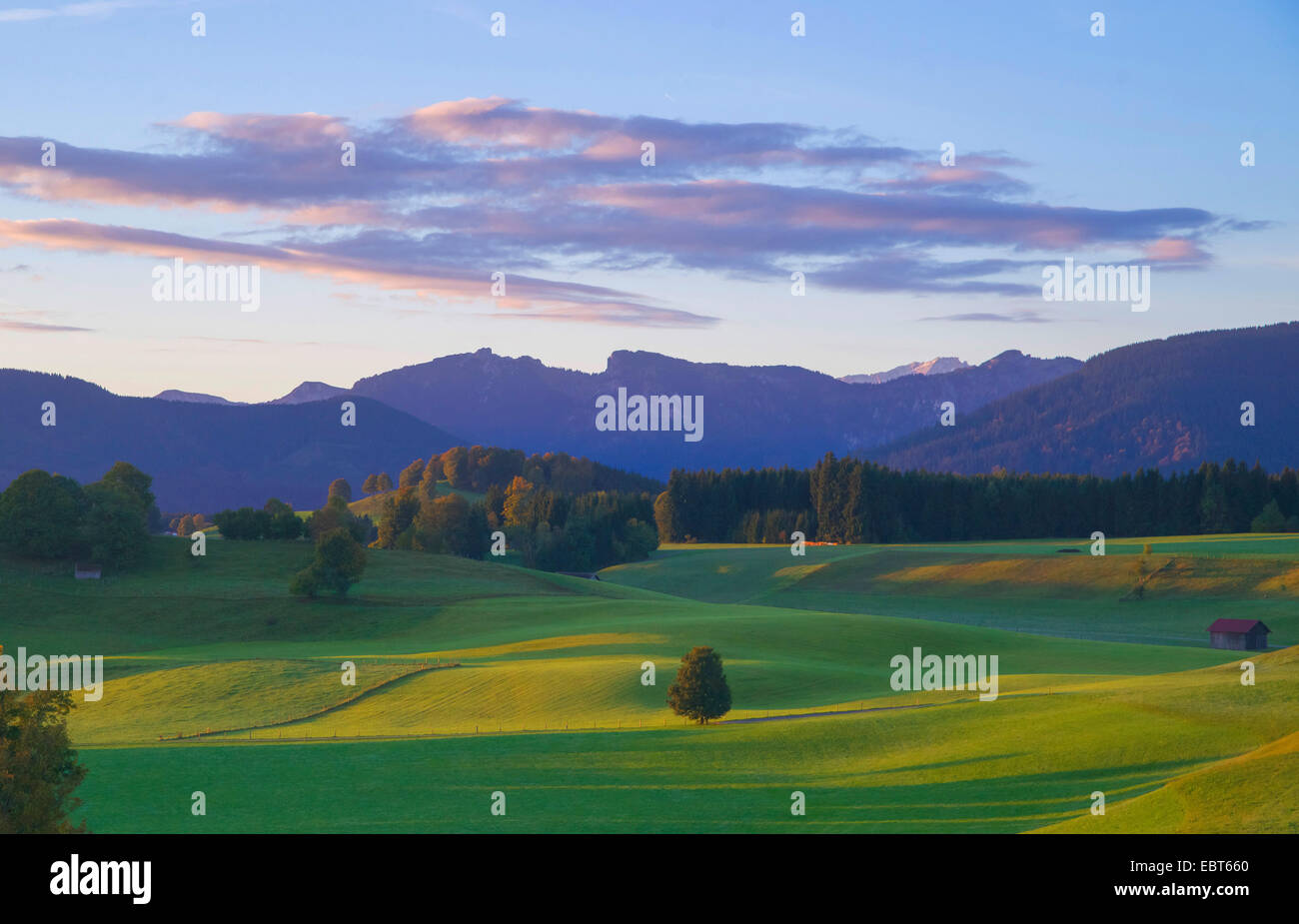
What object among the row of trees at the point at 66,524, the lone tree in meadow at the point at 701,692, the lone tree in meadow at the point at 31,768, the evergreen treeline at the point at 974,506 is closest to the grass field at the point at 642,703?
the lone tree in meadow at the point at 701,692

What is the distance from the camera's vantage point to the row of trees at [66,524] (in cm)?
10569

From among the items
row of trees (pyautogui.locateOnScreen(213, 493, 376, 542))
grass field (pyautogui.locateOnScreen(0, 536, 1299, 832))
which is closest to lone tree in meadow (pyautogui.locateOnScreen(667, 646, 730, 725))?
grass field (pyautogui.locateOnScreen(0, 536, 1299, 832))

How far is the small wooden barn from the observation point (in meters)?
74.4

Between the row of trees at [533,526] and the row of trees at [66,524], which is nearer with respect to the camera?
the row of trees at [66,524]

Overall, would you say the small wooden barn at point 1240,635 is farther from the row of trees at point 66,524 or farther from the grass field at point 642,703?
the row of trees at point 66,524

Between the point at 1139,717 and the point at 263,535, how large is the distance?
104 meters

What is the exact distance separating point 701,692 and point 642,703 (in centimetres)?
716

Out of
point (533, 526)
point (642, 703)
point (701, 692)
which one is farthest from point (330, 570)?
point (533, 526)

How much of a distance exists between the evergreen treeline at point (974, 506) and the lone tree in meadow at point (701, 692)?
4884 inches

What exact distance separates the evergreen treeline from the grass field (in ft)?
155

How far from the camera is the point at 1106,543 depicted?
138m

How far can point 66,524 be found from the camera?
106625 millimetres

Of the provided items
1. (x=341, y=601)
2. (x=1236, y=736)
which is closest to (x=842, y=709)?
(x=1236, y=736)
